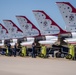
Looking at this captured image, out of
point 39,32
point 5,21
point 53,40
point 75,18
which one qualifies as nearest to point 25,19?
point 39,32

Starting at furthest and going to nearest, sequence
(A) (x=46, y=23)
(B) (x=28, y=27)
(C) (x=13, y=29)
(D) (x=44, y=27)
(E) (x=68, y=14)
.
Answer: (C) (x=13, y=29)
(B) (x=28, y=27)
(D) (x=44, y=27)
(A) (x=46, y=23)
(E) (x=68, y=14)

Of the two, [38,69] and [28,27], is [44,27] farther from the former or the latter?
[38,69]

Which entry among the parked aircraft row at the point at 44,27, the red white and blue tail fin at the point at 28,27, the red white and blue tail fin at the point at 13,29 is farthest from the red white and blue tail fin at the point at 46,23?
the red white and blue tail fin at the point at 13,29

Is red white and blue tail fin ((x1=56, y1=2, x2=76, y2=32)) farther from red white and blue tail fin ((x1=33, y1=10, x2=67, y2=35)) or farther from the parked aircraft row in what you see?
red white and blue tail fin ((x1=33, y1=10, x2=67, y2=35))

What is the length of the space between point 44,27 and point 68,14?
575cm

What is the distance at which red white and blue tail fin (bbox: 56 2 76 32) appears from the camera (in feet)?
94.2

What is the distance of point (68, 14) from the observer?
2916 cm

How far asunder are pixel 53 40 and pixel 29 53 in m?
4.10

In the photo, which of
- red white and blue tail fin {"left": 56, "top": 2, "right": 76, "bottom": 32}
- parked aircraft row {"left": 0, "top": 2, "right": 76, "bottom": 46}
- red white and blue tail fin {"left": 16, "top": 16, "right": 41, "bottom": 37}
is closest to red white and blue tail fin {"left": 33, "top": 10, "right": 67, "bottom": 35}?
parked aircraft row {"left": 0, "top": 2, "right": 76, "bottom": 46}

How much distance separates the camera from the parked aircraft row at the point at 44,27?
28.9 m

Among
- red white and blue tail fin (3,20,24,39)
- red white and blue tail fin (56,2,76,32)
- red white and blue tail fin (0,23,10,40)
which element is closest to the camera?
red white and blue tail fin (56,2,76,32)

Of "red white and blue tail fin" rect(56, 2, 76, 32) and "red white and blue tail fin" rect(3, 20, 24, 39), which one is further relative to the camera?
"red white and blue tail fin" rect(3, 20, 24, 39)

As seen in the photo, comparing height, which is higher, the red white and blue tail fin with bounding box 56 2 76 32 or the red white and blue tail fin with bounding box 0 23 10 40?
the red white and blue tail fin with bounding box 56 2 76 32

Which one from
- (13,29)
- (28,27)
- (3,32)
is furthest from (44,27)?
(3,32)
